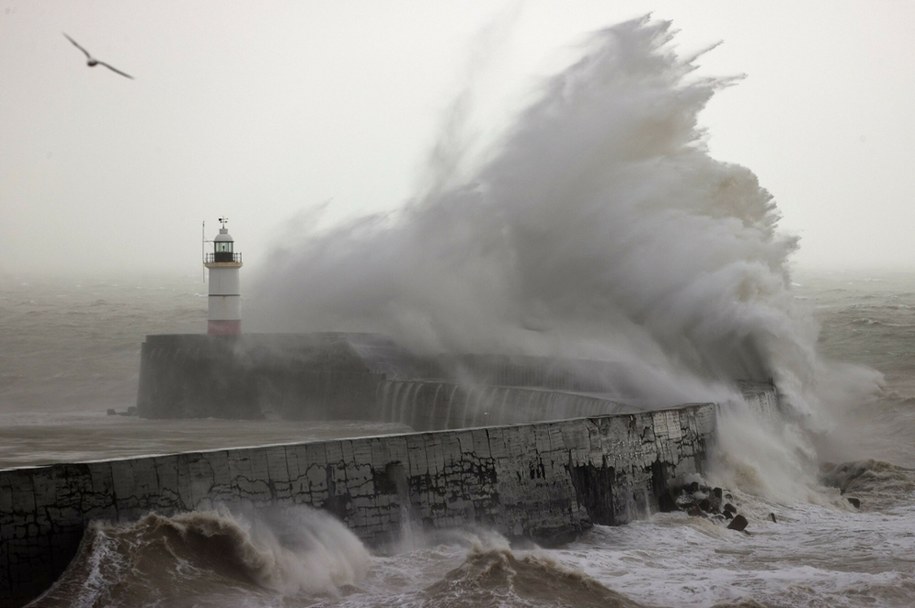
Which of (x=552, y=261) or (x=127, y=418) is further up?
(x=552, y=261)

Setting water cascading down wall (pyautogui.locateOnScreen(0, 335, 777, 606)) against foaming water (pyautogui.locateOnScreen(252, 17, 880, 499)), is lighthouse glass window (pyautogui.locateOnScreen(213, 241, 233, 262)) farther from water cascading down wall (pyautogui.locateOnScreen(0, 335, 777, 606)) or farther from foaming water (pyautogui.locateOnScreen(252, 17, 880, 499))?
water cascading down wall (pyautogui.locateOnScreen(0, 335, 777, 606))

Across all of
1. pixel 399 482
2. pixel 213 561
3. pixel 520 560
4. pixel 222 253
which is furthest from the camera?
pixel 222 253

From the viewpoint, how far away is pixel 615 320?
16484 mm

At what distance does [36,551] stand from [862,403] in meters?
12.9

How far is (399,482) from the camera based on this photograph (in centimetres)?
896

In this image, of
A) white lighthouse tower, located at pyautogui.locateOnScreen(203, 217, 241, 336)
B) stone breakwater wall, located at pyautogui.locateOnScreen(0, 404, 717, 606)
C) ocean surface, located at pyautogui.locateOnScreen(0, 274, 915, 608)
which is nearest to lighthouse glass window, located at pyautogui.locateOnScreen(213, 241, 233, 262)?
white lighthouse tower, located at pyautogui.locateOnScreen(203, 217, 241, 336)

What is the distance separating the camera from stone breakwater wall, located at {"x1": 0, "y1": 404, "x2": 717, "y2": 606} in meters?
7.29

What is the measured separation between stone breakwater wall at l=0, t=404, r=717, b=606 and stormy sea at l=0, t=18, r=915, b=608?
0.58 ft

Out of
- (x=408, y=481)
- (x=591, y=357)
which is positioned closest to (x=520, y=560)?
(x=408, y=481)

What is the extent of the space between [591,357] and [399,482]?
7188mm

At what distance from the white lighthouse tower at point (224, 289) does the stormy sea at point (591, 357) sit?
1756 millimetres

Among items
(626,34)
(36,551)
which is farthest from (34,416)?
(36,551)

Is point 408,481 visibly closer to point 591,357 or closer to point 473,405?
point 473,405

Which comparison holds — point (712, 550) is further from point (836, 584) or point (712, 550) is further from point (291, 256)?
point (291, 256)
